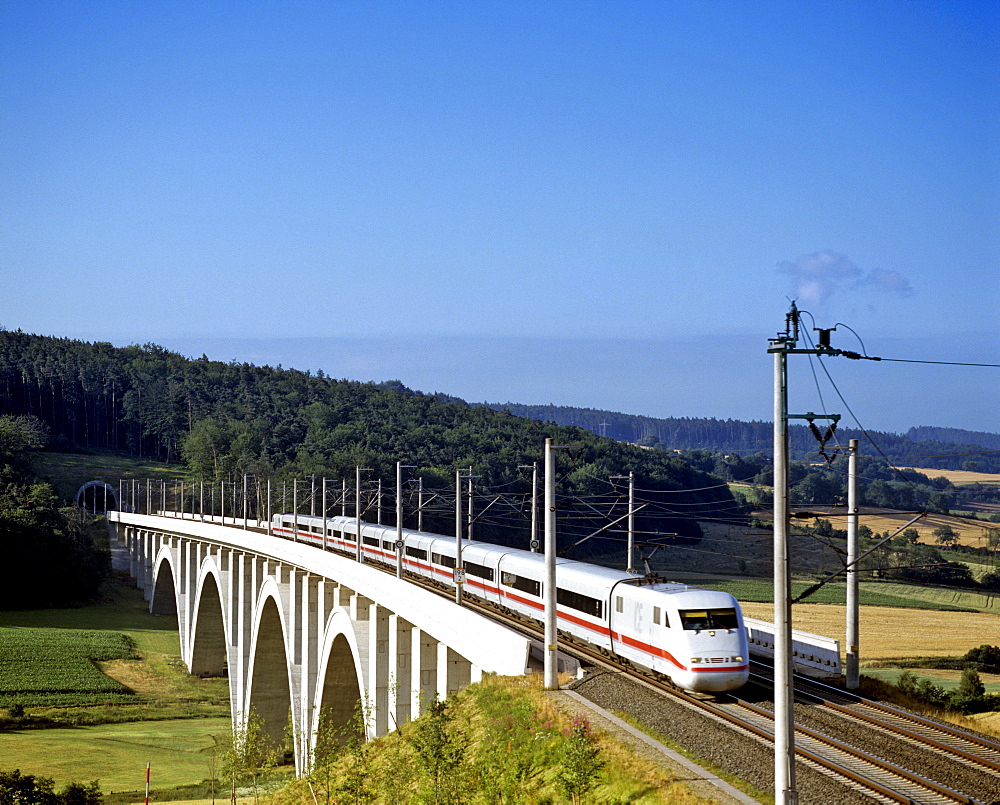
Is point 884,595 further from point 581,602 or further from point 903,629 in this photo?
point 581,602

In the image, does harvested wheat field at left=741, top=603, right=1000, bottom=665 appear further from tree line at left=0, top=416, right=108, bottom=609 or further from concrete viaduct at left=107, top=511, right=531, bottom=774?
tree line at left=0, top=416, right=108, bottom=609

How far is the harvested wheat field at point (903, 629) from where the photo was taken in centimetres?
5534

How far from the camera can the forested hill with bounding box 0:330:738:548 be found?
122375 mm

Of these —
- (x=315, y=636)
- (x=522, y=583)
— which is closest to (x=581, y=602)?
(x=522, y=583)

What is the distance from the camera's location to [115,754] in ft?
156

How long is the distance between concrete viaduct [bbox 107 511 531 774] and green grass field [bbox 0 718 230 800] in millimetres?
3694

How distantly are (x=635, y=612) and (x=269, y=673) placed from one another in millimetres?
39174

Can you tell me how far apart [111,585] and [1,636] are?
3675 centimetres

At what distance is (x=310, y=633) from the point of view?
161 ft

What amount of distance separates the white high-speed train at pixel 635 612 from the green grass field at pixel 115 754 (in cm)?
1550

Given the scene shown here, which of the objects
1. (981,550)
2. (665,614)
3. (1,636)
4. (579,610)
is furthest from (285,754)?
(981,550)

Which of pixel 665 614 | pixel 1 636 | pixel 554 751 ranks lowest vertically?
pixel 1 636

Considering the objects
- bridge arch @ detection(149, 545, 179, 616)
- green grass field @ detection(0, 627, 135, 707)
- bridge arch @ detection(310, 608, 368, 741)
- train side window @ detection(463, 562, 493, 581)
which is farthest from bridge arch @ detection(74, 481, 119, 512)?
train side window @ detection(463, 562, 493, 581)

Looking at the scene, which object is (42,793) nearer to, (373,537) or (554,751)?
(554,751)
